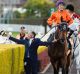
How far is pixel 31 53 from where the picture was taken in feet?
54.6

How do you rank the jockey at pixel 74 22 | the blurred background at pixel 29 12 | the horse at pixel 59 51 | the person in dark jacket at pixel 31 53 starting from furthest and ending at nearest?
the blurred background at pixel 29 12
the jockey at pixel 74 22
the horse at pixel 59 51
the person in dark jacket at pixel 31 53

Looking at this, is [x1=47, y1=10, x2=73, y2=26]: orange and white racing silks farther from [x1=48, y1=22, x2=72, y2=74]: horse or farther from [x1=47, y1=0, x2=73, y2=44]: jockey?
[x1=48, y1=22, x2=72, y2=74]: horse

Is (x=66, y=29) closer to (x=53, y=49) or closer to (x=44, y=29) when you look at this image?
(x=53, y=49)

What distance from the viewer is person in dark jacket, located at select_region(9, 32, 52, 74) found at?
16.5m

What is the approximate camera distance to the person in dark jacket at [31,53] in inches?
651

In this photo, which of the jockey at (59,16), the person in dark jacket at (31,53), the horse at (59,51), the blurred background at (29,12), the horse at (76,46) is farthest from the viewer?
the blurred background at (29,12)

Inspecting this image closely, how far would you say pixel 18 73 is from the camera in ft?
54.4

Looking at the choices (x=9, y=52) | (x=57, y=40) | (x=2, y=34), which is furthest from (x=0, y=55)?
(x=57, y=40)

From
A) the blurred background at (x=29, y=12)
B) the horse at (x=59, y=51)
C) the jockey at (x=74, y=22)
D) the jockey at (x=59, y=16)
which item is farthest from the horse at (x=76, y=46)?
the blurred background at (x=29, y=12)

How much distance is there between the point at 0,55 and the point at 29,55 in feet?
11.7

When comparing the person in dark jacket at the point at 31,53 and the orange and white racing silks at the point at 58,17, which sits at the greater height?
the orange and white racing silks at the point at 58,17

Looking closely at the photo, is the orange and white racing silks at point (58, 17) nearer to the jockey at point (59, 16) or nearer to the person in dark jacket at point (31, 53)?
the jockey at point (59, 16)

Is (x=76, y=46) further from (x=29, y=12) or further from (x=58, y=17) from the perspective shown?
(x=29, y=12)

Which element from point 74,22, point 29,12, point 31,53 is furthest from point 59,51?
point 29,12
